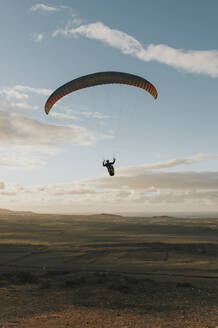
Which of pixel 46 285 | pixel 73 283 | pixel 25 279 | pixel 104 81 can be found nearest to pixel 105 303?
pixel 73 283

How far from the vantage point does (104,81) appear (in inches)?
944

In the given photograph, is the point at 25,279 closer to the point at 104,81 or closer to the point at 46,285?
the point at 46,285

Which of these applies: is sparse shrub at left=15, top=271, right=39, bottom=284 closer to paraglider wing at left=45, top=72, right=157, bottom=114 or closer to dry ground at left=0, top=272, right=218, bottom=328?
dry ground at left=0, top=272, right=218, bottom=328

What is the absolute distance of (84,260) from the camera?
43125 millimetres

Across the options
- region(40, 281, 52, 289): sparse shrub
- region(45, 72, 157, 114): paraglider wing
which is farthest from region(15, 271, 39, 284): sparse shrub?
region(45, 72, 157, 114): paraglider wing

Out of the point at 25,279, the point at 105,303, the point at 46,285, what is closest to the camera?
the point at 105,303

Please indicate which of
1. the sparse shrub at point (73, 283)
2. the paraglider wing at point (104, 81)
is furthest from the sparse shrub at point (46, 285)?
the paraglider wing at point (104, 81)

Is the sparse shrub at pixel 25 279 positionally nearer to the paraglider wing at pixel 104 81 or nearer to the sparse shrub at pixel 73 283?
the sparse shrub at pixel 73 283

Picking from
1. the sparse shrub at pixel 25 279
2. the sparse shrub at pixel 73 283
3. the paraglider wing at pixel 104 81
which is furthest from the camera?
the paraglider wing at pixel 104 81

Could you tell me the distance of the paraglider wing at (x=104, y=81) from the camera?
2359 centimetres

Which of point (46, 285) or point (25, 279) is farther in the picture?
point (25, 279)

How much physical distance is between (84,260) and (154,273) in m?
15.4

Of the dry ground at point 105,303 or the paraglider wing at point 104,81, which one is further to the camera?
the paraglider wing at point 104,81

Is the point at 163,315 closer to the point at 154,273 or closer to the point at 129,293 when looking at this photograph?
the point at 129,293
